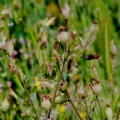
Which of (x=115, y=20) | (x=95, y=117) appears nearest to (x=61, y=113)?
(x=95, y=117)

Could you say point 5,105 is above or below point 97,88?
below

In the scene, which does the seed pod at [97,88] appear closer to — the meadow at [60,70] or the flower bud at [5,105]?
the meadow at [60,70]

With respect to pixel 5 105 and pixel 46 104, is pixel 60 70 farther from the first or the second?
pixel 5 105

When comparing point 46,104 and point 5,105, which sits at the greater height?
point 46,104

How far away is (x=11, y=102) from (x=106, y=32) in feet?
1.44

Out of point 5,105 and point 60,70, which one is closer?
point 60,70

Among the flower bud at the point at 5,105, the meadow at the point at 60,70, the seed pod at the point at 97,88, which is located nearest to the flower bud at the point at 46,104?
the meadow at the point at 60,70

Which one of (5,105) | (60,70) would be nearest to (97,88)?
(60,70)

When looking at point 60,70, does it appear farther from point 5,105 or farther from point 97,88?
point 5,105

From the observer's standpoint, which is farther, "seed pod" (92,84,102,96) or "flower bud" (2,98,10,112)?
"flower bud" (2,98,10,112)

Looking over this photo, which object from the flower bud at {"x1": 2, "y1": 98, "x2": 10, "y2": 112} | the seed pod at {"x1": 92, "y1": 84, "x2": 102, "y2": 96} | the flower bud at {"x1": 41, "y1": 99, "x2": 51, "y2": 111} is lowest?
the flower bud at {"x1": 2, "y1": 98, "x2": 10, "y2": 112}

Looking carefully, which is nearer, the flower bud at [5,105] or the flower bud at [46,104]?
the flower bud at [46,104]

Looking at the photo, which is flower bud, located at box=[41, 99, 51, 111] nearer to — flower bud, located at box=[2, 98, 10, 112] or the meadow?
the meadow

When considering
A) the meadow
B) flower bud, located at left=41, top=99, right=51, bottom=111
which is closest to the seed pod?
the meadow
